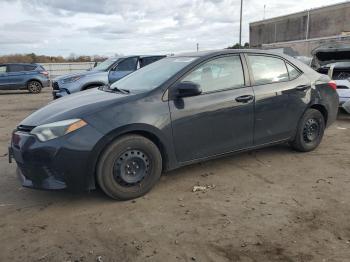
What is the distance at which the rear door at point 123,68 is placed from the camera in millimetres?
10793

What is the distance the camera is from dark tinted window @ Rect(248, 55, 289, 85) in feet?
16.5

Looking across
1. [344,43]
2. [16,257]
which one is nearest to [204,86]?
[16,257]

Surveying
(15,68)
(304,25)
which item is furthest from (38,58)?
(304,25)

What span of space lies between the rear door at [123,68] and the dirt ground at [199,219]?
6.12 metres

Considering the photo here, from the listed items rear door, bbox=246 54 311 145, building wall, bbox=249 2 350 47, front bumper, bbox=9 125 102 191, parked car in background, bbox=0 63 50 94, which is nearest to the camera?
front bumper, bbox=9 125 102 191

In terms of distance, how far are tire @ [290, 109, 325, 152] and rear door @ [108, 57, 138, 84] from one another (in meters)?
6.24

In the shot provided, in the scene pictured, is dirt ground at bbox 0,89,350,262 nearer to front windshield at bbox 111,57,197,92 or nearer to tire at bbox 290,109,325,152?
tire at bbox 290,109,325,152

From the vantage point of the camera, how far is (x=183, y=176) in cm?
490

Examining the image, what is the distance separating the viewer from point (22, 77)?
61.8 ft

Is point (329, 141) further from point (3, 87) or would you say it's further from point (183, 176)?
point (3, 87)

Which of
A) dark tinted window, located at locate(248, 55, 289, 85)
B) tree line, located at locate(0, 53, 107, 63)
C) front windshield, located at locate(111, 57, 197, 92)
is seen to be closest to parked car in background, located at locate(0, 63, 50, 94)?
front windshield, located at locate(111, 57, 197, 92)

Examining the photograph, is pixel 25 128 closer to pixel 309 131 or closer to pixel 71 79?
pixel 309 131

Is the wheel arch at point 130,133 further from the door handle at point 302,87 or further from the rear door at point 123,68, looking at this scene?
the rear door at point 123,68

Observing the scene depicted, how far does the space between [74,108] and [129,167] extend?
870mm
